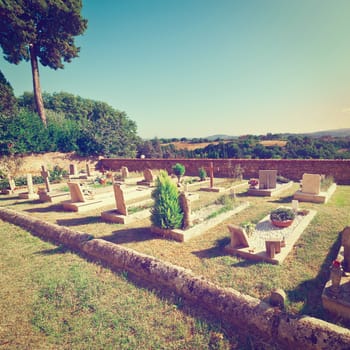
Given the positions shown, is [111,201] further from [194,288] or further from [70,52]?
[70,52]

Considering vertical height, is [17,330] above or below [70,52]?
below

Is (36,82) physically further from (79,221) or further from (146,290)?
(146,290)

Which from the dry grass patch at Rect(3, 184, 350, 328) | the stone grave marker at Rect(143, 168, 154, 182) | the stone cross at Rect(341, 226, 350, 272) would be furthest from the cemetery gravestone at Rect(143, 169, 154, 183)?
the stone cross at Rect(341, 226, 350, 272)

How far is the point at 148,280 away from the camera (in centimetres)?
453

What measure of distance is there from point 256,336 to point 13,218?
9.55 meters

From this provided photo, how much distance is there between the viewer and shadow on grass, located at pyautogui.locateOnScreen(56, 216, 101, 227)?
8306 millimetres

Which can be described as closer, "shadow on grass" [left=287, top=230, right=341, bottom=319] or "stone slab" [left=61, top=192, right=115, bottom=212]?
"shadow on grass" [left=287, top=230, right=341, bottom=319]

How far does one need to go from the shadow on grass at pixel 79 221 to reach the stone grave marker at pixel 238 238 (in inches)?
206

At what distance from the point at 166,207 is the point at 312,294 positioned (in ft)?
13.4

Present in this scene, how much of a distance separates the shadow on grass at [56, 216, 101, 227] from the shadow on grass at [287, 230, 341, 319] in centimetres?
682

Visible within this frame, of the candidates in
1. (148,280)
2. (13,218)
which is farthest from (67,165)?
(148,280)

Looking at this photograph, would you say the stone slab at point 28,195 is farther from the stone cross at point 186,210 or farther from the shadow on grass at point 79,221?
the stone cross at point 186,210

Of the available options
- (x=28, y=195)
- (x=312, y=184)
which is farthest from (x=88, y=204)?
(x=312, y=184)

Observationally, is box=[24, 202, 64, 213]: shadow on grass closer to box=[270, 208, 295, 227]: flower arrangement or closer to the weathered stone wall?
box=[270, 208, 295, 227]: flower arrangement
